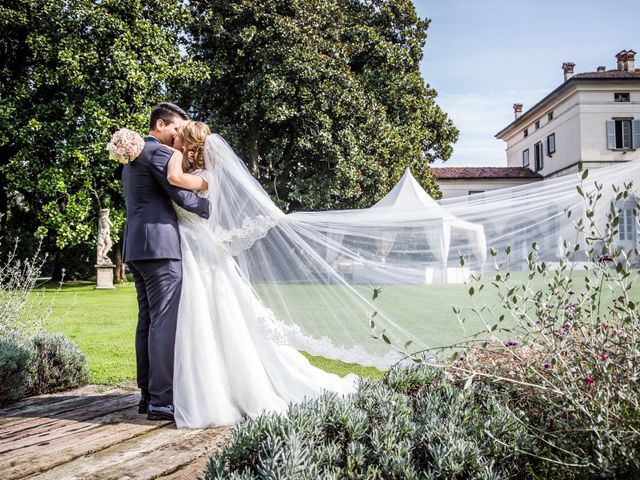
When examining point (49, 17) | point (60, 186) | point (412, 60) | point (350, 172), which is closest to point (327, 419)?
point (350, 172)

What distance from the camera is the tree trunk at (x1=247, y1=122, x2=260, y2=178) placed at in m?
20.3

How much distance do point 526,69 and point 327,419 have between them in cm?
831

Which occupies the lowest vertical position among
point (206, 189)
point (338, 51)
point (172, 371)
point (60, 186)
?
point (172, 371)

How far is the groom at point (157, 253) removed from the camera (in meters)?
4.14

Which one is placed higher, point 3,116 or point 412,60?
point 412,60

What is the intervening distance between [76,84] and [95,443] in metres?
17.7

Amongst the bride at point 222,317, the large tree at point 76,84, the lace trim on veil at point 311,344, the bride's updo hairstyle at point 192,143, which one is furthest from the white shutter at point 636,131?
the bride's updo hairstyle at point 192,143

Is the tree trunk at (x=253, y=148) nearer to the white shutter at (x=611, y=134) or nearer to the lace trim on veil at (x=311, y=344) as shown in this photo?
the lace trim on veil at (x=311, y=344)

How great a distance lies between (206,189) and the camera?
4.45 metres

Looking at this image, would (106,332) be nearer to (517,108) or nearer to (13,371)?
(13,371)

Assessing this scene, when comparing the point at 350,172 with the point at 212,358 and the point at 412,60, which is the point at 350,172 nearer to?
the point at 412,60

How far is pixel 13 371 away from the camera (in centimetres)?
473

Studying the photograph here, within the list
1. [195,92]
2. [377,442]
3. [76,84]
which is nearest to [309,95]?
[195,92]

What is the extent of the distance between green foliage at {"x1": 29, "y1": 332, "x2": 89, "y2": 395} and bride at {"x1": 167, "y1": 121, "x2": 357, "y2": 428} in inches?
73.3
